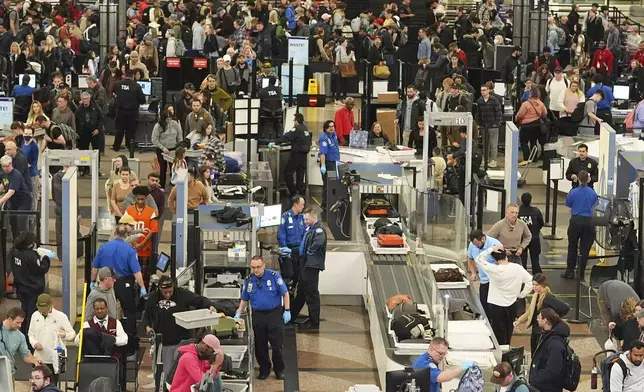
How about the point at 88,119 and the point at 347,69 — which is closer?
the point at 88,119

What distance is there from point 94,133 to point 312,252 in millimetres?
7412

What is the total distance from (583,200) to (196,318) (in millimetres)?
6180

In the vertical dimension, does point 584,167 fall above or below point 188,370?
above

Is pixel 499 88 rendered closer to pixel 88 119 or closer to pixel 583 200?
pixel 88 119

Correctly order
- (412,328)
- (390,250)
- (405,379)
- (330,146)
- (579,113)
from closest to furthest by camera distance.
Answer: (405,379) < (412,328) < (390,250) < (330,146) < (579,113)

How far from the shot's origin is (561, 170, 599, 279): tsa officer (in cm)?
1992

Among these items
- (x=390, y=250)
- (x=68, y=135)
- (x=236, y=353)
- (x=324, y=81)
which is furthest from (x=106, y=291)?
(x=324, y=81)

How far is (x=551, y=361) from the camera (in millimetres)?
14812

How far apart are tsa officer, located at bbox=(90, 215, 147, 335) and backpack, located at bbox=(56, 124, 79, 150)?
6.15 meters

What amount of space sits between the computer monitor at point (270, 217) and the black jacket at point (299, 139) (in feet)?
14.3

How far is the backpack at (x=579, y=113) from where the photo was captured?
88.4 ft

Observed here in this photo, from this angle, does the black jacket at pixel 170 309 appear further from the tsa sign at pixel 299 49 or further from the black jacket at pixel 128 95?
the tsa sign at pixel 299 49

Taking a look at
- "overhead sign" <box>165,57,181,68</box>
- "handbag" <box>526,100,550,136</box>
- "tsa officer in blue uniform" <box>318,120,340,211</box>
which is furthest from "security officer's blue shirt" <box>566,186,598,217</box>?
"overhead sign" <box>165,57,181,68</box>

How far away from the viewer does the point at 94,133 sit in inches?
973
